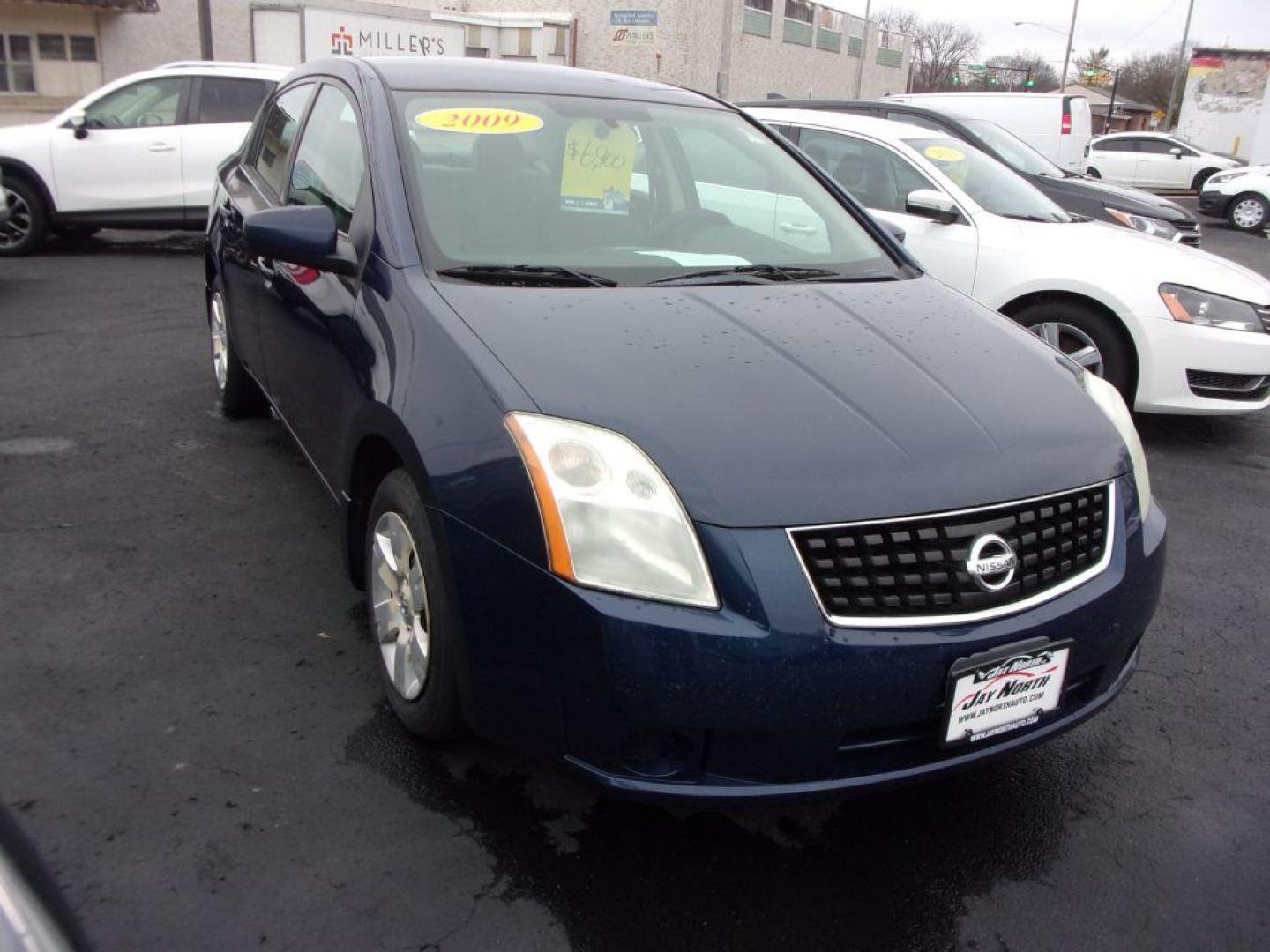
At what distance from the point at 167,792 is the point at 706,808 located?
1.28 meters

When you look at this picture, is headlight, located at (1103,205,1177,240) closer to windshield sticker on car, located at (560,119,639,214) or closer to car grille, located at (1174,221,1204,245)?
car grille, located at (1174,221,1204,245)

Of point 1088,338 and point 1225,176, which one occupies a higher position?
point 1225,176

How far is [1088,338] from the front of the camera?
18.7ft

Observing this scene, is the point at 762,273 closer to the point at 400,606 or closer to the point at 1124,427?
the point at 1124,427

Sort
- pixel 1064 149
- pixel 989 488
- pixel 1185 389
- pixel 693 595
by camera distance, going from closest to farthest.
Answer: pixel 693 595, pixel 989 488, pixel 1185 389, pixel 1064 149

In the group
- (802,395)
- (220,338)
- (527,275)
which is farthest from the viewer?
(220,338)

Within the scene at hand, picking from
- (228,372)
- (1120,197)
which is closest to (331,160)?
(228,372)

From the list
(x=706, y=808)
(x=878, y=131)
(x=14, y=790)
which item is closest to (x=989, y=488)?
(x=706, y=808)

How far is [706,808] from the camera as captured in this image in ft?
6.93

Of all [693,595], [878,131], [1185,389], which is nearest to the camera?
[693,595]

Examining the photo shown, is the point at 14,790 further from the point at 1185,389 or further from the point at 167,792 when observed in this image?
the point at 1185,389

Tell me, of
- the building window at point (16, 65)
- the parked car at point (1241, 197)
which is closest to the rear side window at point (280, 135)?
the building window at point (16, 65)

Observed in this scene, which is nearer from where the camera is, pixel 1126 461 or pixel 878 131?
pixel 1126 461

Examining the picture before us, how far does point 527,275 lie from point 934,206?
343 cm
